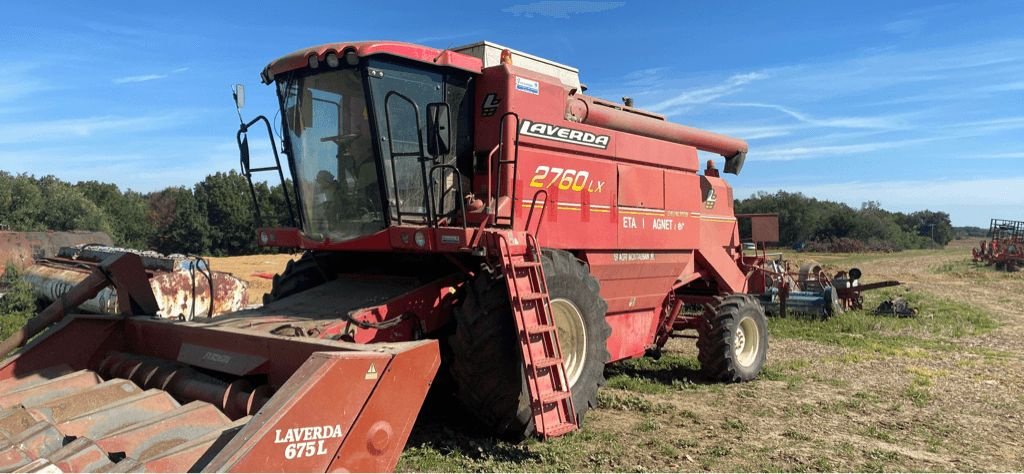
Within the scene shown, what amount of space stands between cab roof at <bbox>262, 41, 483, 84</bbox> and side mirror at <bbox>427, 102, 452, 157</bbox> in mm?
439

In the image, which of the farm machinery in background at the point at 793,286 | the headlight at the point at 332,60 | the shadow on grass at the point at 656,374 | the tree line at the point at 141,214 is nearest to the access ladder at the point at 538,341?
the headlight at the point at 332,60

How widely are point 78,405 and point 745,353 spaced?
7372mm

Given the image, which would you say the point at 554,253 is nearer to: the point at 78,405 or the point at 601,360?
the point at 601,360

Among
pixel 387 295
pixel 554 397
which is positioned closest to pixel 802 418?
pixel 554 397

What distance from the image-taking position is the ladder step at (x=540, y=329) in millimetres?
5371

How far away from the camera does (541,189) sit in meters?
6.59

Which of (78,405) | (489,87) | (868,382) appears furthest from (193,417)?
(868,382)

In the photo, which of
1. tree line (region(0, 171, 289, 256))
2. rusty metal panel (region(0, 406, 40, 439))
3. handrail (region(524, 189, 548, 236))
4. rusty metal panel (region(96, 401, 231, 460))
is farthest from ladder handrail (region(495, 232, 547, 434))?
tree line (region(0, 171, 289, 256))

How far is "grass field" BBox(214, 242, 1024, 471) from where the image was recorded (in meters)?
5.48

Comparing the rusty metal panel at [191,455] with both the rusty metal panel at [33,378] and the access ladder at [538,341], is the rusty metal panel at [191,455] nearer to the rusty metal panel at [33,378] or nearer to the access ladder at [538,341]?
the rusty metal panel at [33,378]

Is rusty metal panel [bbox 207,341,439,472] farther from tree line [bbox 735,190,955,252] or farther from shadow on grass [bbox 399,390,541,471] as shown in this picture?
tree line [bbox 735,190,955,252]

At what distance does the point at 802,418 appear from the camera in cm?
692

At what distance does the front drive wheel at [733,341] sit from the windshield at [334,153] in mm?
4523

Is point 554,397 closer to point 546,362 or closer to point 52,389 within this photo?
point 546,362
